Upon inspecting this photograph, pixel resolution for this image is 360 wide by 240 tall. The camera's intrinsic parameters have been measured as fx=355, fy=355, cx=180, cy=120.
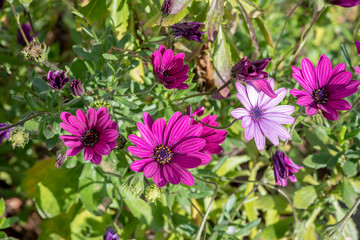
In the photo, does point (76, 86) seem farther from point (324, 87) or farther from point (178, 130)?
point (324, 87)

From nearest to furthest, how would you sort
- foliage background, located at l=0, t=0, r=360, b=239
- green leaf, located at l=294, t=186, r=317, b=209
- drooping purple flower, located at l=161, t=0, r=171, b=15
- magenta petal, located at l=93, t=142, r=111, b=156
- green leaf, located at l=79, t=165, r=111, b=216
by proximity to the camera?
magenta petal, located at l=93, t=142, r=111, b=156, drooping purple flower, located at l=161, t=0, r=171, b=15, foliage background, located at l=0, t=0, r=360, b=239, green leaf, located at l=79, t=165, r=111, b=216, green leaf, located at l=294, t=186, r=317, b=209

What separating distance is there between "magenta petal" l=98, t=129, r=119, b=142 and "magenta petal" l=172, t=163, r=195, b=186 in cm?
18

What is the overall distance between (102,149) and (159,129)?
6.5 inches

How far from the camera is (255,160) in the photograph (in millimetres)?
1599

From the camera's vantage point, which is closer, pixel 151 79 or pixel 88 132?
pixel 88 132

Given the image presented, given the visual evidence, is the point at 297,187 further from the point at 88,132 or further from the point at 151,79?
the point at 88,132

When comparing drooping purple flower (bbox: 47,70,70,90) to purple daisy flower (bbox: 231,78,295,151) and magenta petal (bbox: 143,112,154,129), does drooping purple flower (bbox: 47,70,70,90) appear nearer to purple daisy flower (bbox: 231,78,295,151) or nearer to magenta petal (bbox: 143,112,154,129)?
magenta petal (bbox: 143,112,154,129)

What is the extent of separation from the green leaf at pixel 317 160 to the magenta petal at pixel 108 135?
0.77 meters

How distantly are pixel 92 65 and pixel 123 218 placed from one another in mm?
672

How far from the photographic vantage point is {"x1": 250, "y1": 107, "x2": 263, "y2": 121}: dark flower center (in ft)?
3.34

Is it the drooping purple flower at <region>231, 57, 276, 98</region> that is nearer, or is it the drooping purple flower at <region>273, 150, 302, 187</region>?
the drooping purple flower at <region>231, 57, 276, 98</region>

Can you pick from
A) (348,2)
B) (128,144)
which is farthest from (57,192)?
(348,2)

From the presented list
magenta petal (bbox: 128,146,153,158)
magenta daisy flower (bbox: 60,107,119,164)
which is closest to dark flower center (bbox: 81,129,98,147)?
magenta daisy flower (bbox: 60,107,119,164)

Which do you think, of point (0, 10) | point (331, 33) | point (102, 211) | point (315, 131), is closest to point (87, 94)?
point (102, 211)
